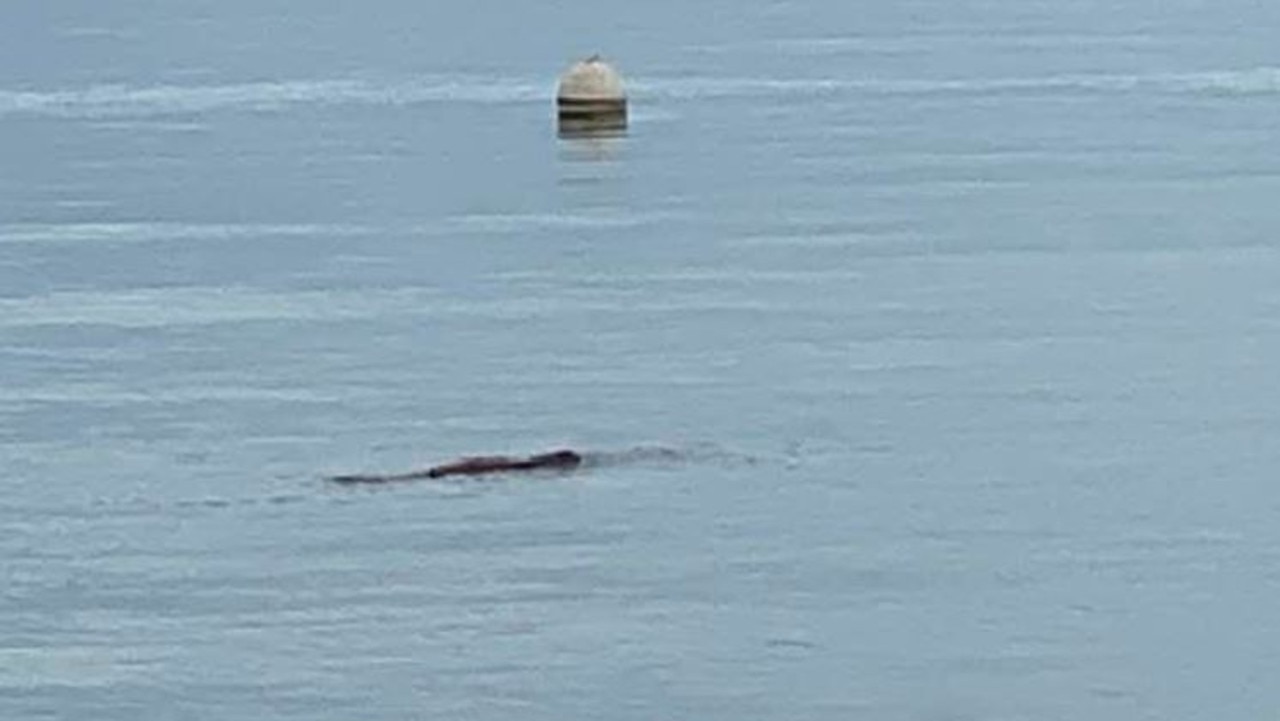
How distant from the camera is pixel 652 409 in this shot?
54.9m

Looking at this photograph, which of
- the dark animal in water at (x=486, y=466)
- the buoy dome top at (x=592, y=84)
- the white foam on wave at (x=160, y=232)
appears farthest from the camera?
the buoy dome top at (x=592, y=84)

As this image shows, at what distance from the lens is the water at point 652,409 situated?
1667 inches

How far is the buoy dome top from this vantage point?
3730 inches

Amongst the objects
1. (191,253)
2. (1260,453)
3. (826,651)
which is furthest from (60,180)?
(826,651)

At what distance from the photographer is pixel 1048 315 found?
6288 centimetres

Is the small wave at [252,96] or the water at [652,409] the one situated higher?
the small wave at [252,96]

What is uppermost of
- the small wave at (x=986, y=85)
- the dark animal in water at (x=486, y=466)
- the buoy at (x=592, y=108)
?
the small wave at (x=986, y=85)

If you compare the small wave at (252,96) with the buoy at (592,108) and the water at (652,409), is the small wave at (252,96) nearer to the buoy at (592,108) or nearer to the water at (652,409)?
the water at (652,409)

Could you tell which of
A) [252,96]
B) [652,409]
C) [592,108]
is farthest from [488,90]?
[652,409]

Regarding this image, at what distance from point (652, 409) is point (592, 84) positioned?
41440 mm

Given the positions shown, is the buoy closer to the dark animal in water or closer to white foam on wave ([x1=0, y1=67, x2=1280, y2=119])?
white foam on wave ([x1=0, y1=67, x2=1280, y2=119])

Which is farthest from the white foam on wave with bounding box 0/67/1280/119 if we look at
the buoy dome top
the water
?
the buoy dome top

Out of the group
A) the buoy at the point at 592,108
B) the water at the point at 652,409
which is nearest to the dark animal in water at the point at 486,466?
the water at the point at 652,409

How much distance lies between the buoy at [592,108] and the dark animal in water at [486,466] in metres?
41.5
